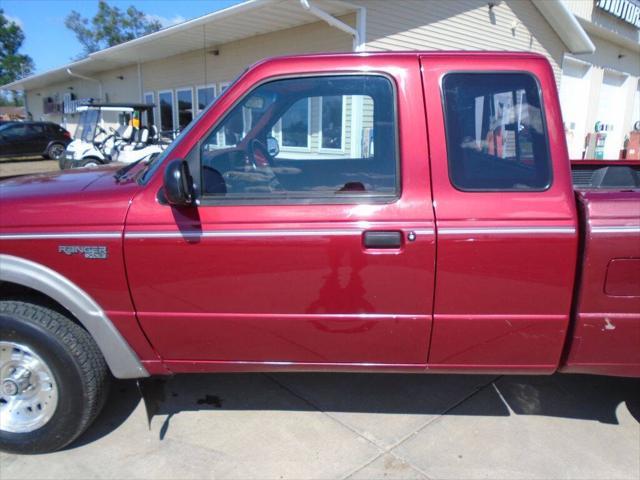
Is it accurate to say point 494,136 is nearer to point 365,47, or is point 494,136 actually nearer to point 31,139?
point 365,47

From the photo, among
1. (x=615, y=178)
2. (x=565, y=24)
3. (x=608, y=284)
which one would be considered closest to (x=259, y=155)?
(x=608, y=284)

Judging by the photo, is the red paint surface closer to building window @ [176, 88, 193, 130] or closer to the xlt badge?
the xlt badge

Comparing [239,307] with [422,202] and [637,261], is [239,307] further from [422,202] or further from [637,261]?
[637,261]

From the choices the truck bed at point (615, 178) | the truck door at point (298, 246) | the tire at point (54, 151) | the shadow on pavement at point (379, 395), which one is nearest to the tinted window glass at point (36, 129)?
the tire at point (54, 151)

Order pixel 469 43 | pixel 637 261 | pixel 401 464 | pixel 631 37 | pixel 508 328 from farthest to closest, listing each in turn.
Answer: pixel 631 37 → pixel 469 43 → pixel 401 464 → pixel 508 328 → pixel 637 261

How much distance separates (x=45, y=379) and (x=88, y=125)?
38.9 feet

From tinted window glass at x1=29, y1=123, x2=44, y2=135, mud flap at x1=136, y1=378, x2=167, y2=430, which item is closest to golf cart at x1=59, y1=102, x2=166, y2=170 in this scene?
tinted window glass at x1=29, y1=123, x2=44, y2=135

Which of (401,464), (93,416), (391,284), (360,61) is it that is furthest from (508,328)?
(93,416)

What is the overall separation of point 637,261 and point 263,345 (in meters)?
1.79

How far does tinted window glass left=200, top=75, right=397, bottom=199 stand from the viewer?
2.19 metres

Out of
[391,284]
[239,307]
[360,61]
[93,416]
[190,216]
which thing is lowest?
[93,416]

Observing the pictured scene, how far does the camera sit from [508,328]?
7.25ft

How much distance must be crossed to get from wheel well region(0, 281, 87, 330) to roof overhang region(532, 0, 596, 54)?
1307cm

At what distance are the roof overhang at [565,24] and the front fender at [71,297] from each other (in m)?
13.0
